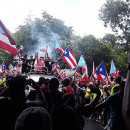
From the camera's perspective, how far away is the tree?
106ft

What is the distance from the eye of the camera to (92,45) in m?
39.2

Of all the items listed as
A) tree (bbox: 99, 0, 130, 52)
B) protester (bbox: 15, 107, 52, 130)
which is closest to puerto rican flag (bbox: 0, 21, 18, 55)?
protester (bbox: 15, 107, 52, 130)

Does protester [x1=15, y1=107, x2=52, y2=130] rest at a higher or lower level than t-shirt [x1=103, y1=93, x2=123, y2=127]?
higher

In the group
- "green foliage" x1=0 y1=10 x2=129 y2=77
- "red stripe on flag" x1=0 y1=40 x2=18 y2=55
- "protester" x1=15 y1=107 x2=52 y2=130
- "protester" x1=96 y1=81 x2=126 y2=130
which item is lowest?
"protester" x1=96 y1=81 x2=126 y2=130

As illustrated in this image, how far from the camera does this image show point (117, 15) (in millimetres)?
33344

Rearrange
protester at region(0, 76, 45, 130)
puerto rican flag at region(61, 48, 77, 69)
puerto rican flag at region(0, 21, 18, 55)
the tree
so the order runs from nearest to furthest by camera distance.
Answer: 1. protester at region(0, 76, 45, 130)
2. puerto rican flag at region(0, 21, 18, 55)
3. puerto rican flag at region(61, 48, 77, 69)
4. the tree

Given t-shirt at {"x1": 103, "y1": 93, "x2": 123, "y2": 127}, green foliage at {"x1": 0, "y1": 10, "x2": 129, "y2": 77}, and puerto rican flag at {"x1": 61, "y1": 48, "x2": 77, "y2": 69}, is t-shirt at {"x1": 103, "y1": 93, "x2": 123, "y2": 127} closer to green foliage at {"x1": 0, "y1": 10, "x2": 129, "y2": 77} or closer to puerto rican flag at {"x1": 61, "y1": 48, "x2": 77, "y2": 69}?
puerto rican flag at {"x1": 61, "y1": 48, "x2": 77, "y2": 69}

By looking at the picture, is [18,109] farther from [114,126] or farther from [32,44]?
[32,44]

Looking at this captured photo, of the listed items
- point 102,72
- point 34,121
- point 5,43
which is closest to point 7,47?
point 5,43

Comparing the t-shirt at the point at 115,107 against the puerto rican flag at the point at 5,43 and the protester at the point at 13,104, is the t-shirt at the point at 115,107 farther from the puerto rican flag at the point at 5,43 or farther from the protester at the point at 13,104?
the puerto rican flag at the point at 5,43

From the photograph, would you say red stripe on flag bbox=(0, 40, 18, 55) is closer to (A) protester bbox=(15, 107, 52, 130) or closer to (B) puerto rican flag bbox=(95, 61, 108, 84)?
(A) protester bbox=(15, 107, 52, 130)

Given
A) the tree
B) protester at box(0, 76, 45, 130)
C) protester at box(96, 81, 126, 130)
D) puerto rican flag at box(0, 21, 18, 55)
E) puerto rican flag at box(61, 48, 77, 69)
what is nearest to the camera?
protester at box(0, 76, 45, 130)

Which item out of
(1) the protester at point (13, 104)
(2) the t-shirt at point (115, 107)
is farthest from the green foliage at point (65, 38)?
(1) the protester at point (13, 104)

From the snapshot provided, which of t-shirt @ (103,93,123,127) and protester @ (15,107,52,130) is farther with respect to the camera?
t-shirt @ (103,93,123,127)
